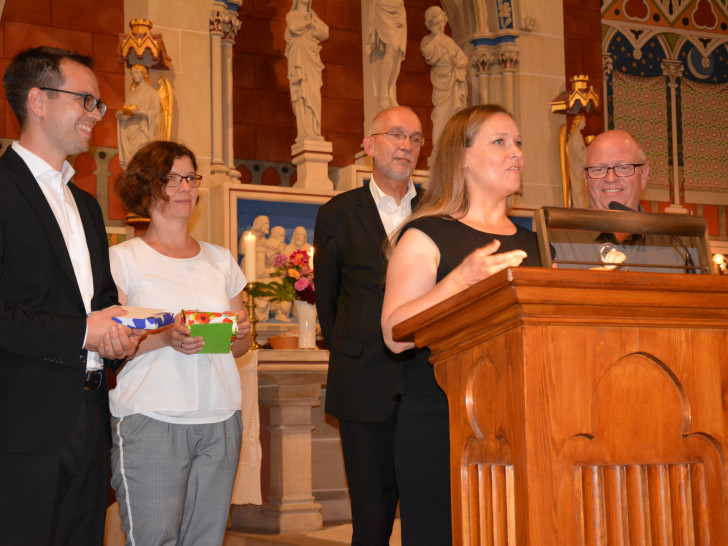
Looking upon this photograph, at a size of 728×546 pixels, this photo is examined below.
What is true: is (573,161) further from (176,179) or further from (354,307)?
(176,179)

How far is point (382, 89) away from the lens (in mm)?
6438

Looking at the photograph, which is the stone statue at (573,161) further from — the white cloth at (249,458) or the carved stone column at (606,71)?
the white cloth at (249,458)

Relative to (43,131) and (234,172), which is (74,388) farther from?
(234,172)

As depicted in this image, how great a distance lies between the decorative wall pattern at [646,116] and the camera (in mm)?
8297

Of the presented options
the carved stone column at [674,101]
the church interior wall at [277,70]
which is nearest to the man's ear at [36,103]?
the church interior wall at [277,70]

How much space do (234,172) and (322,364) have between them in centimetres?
205

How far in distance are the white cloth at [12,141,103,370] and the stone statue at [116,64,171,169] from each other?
328cm

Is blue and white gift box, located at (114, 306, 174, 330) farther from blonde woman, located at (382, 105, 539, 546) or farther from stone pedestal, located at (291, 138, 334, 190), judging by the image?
stone pedestal, located at (291, 138, 334, 190)

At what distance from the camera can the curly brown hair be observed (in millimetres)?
2883

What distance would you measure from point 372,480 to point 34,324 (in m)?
1.19

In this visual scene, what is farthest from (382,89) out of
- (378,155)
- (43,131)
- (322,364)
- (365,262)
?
(43,131)

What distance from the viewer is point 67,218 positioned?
238cm

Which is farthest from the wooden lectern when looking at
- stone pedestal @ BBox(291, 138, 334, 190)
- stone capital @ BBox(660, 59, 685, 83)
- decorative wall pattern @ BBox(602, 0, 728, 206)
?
stone capital @ BBox(660, 59, 685, 83)

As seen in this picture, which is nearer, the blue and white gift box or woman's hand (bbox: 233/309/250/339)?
the blue and white gift box
